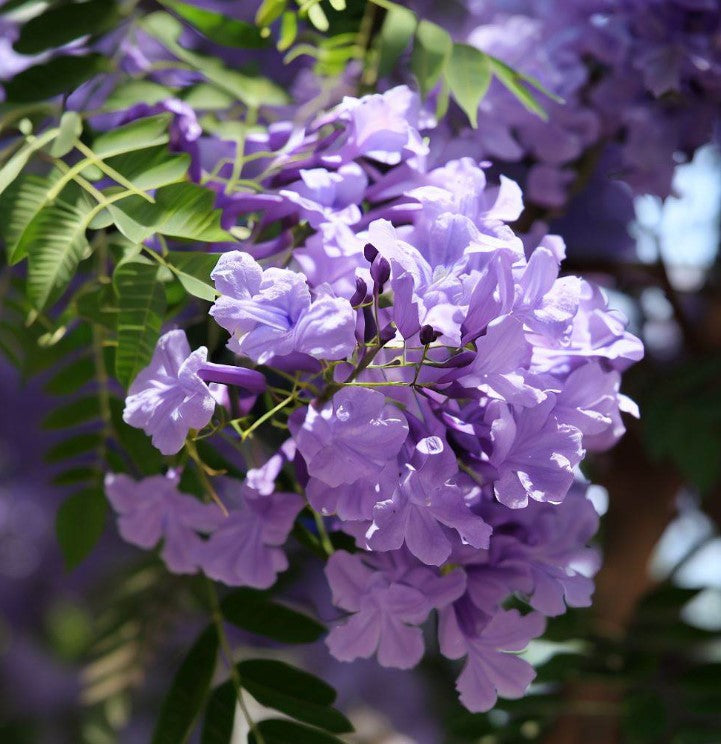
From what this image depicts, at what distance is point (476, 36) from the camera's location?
1.65 ft

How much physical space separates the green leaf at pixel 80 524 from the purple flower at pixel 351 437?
19cm

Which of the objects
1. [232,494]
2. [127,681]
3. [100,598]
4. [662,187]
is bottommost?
[100,598]

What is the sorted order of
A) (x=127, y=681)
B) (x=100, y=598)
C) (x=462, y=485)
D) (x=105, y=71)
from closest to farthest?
(x=462, y=485) → (x=105, y=71) → (x=127, y=681) → (x=100, y=598)

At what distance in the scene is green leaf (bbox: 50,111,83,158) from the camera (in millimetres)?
384

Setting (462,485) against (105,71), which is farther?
(105,71)

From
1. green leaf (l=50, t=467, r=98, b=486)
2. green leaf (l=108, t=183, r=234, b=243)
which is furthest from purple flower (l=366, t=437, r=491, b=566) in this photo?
green leaf (l=50, t=467, r=98, b=486)

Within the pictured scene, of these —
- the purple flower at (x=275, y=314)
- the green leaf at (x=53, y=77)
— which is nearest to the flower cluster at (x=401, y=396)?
the purple flower at (x=275, y=314)

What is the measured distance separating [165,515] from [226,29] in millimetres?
222

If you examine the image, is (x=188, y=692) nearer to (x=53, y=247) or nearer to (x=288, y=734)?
(x=288, y=734)

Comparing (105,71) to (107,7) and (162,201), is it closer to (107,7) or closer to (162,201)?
(107,7)

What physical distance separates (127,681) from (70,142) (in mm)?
447

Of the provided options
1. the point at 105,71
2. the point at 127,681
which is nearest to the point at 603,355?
the point at 105,71

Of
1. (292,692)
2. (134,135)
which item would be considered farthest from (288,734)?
(134,135)

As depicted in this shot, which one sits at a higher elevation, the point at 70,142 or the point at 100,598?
the point at 70,142
